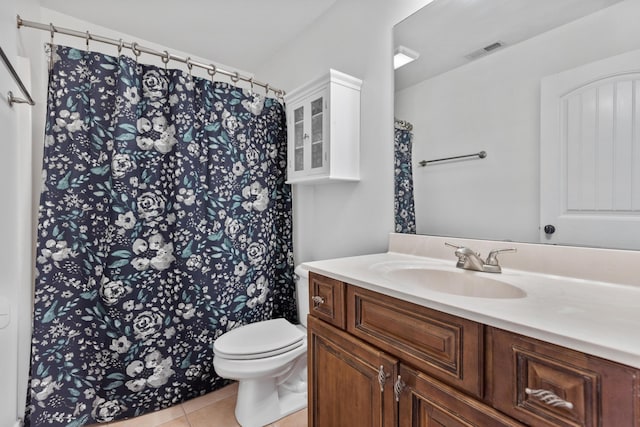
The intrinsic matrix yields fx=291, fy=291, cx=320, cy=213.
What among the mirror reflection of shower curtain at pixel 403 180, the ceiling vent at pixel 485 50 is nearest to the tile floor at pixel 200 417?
the mirror reflection of shower curtain at pixel 403 180

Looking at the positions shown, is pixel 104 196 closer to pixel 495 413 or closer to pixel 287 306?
pixel 287 306

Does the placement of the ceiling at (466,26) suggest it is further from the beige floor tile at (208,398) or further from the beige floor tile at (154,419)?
the beige floor tile at (154,419)

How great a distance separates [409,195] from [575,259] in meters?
0.71

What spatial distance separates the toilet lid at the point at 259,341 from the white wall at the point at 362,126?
55 cm

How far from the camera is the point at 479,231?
123 cm

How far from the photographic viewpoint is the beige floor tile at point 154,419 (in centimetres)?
152

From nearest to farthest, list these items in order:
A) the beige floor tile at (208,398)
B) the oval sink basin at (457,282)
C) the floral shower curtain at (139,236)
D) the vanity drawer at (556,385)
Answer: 1. the vanity drawer at (556,385)
2. the oval sink basin at (457,282)
3. the floral shower curtain at (139,236)
4. the beige floor tile at (208,398)

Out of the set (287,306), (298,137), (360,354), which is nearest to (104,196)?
(298,137)

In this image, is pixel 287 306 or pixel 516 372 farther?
pixel 287 306

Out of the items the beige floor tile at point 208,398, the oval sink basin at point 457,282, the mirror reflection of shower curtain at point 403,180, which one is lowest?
the beige floor tile at point 208,398

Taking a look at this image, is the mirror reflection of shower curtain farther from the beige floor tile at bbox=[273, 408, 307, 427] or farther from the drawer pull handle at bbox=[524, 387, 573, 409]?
the beige floor tile at bbox=[273, 408, 307, 427]

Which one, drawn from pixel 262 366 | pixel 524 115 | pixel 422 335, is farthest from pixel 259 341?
pixel 524 115

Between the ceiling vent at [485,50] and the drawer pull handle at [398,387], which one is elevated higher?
the ceiling vent at [485,50]

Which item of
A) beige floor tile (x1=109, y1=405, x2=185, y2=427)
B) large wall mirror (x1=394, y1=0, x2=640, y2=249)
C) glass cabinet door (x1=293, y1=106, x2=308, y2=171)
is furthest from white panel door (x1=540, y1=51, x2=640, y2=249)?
beige floor tile (x1=109, y1=405, x2=185, y2=427)
